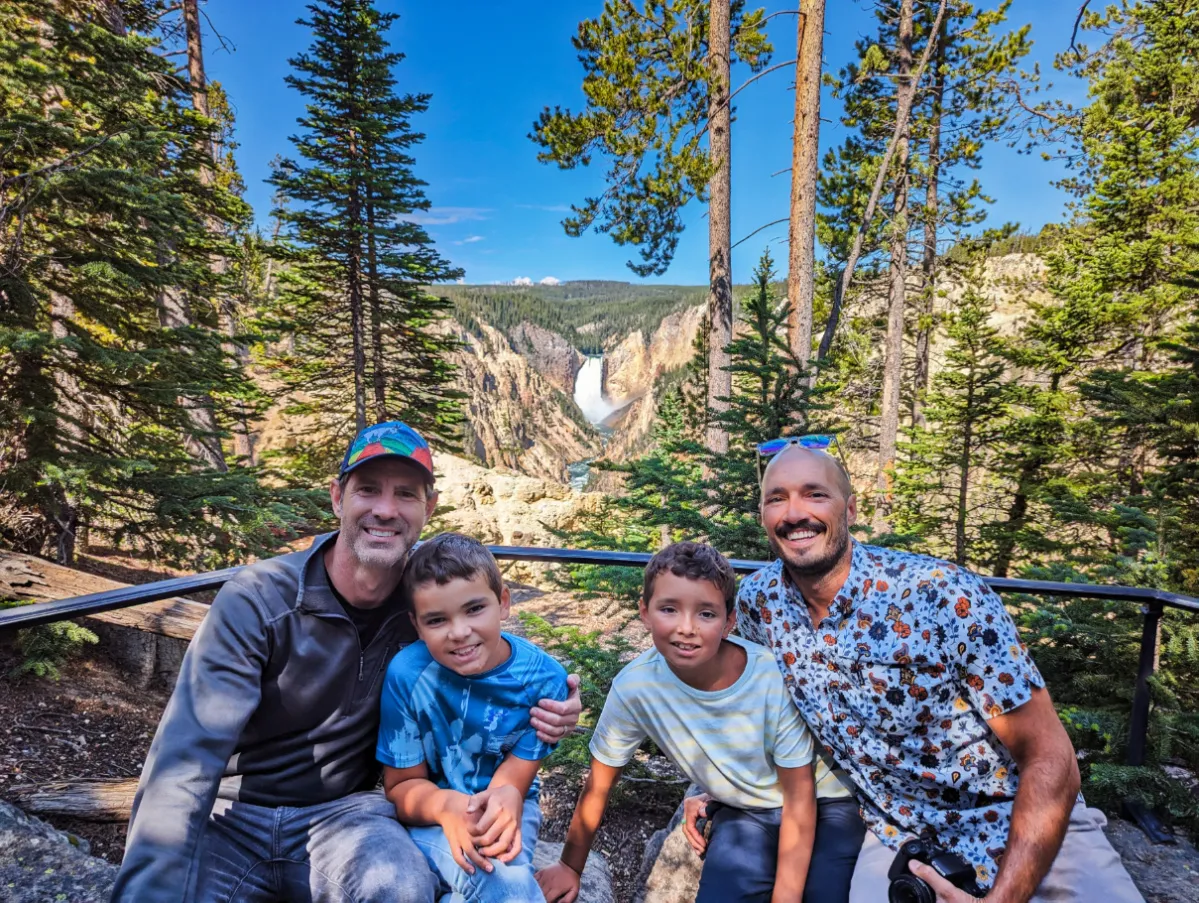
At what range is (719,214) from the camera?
904cm

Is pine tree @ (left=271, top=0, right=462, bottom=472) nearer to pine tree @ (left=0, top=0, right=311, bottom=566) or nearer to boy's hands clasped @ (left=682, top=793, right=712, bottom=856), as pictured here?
pine tree @ (left=0, top=0, right=311, bottom=566)

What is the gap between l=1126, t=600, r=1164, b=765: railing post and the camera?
2533mm

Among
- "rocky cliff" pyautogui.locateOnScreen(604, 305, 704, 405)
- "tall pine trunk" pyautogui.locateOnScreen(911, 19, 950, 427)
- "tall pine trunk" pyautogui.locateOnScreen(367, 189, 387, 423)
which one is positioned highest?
"rocky cliff" pyautogui.locateOnScreen(604, 305, 704, 405)

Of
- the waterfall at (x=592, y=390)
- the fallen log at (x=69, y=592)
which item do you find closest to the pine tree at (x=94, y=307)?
the fallen log at (x=69, y=592)

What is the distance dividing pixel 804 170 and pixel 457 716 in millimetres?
7602

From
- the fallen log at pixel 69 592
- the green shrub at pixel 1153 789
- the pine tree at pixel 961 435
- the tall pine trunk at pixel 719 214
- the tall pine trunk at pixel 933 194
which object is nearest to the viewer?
the green shrub at pixel 1153 789

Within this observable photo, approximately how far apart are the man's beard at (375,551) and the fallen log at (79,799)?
72.6 inches

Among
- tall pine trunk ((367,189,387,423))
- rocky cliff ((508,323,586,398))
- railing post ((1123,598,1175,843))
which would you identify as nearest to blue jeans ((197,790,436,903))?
railing post ((1123,598,1175,843))

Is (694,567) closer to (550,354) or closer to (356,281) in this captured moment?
(356,281)

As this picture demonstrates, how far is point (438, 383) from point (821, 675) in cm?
1393

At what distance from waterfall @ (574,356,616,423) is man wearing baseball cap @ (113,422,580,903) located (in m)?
163

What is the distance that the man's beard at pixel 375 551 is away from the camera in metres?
1.78

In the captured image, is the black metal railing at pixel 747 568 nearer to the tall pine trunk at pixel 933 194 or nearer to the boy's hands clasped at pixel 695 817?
the boy's hands clasped at pixel 695 817

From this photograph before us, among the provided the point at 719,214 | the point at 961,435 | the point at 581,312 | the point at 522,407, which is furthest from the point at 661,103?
the point at 581,312
